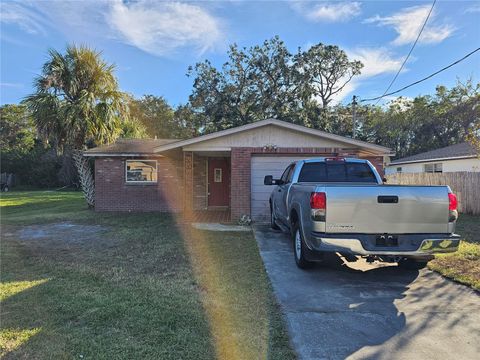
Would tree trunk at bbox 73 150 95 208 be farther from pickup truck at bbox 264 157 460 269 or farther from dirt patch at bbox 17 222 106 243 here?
pickup truck at bbox 264 157 460 269

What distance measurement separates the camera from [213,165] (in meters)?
15.8

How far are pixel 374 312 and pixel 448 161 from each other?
18.9 metres

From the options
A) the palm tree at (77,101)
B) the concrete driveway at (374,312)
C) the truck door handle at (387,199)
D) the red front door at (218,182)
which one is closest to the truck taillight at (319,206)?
the truck door handle at (387,199)

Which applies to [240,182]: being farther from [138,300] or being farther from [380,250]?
[138,300]

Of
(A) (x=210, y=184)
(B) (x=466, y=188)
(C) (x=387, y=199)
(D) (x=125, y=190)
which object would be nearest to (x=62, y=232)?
(D) (x=125, y=190)

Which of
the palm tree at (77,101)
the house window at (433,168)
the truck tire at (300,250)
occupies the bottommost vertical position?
the truck tire at (300,250)

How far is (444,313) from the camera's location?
4277 mm

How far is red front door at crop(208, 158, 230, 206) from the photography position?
15.7m

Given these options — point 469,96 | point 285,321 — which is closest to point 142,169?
point 285,321

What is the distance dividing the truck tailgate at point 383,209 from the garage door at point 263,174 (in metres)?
6.62

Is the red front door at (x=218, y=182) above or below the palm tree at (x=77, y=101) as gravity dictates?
below

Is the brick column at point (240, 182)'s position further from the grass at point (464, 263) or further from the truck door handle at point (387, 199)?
the truck door handle at point (387, 199)

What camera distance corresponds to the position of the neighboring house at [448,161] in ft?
58.9

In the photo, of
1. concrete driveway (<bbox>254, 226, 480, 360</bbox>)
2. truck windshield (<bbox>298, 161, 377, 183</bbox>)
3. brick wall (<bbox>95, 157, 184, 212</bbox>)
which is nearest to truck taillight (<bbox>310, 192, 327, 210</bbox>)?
concrete driveway (<bbox>254, 226, 480, 360</bbox>)
